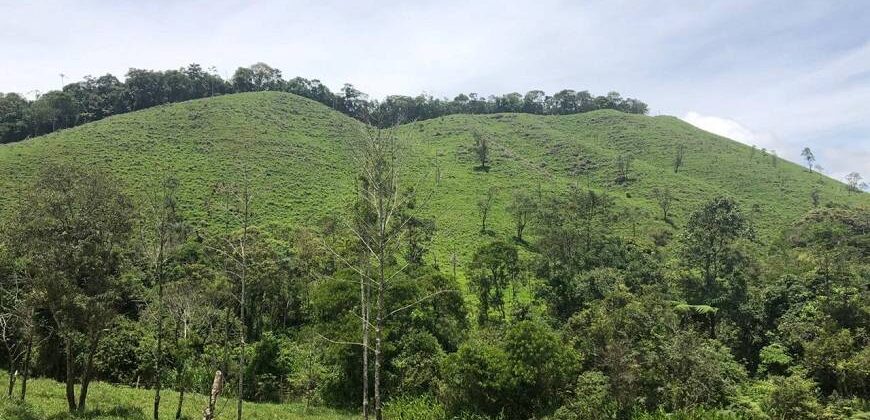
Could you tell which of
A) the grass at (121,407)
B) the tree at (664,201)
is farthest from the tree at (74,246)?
the tree at (664,201)

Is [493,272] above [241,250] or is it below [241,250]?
below

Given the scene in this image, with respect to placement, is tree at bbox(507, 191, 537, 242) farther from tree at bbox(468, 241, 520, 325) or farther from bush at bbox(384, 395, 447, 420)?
bush at bbox(384, 395, 447, 420)

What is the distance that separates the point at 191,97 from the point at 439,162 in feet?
214

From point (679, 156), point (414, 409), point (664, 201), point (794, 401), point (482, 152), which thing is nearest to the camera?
point (794, 401)

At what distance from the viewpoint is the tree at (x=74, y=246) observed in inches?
755

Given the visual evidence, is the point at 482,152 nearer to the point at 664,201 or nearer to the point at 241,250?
the point at 664,201

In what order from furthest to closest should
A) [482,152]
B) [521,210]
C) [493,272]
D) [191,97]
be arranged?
1. [191,97]
2. [482,152]
3. [521,210]
4. [493,272]

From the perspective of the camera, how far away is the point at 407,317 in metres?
33.4

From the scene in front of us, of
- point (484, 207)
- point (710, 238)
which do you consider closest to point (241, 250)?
point (710, 238)

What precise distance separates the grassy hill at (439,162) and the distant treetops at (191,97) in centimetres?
1330

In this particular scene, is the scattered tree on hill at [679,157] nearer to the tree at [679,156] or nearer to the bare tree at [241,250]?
the tree at [679,156]

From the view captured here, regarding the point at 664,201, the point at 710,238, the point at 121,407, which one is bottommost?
the point at 121,407

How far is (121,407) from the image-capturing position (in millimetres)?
22953

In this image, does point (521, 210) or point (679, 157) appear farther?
point (679, 157)
